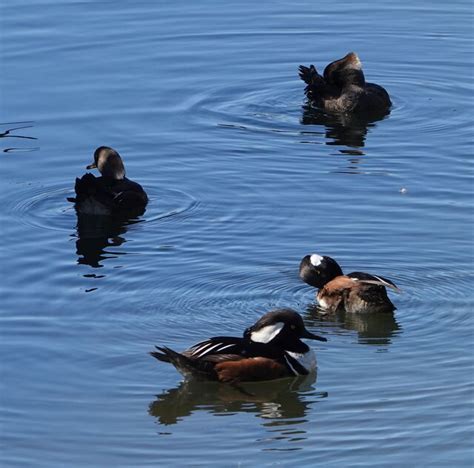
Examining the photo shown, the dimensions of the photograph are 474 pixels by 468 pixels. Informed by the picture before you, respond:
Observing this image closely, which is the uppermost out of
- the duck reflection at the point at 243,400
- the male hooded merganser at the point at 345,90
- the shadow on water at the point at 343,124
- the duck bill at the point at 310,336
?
the male hooded merganser at the point at 345,90

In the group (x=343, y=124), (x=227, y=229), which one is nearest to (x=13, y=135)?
(x=343, y=124)

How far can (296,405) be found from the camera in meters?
12.2

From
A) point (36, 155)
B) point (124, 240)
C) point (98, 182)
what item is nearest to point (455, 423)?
point (124, 240)

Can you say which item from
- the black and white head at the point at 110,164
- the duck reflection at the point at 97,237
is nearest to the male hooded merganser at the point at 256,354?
the duck reflection at the point at 97,237

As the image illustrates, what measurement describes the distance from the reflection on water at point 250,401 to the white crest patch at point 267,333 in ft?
1.23

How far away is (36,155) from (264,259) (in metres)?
4.86

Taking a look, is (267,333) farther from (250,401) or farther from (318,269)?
(318,269)

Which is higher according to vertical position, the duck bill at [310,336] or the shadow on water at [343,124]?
the shadow on water at [343,124]

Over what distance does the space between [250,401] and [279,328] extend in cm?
86

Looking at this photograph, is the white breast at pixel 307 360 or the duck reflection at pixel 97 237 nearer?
the white breast at pixel 307 360

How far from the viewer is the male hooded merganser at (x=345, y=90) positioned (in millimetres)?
21141

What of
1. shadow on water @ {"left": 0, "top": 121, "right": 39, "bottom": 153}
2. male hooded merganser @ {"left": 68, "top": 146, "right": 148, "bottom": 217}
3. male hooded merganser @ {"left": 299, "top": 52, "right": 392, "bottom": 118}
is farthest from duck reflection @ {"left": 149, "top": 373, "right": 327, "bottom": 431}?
male hooded merganser @ {"left": 299, "top": 52, "right": 392, "bottom": 118}

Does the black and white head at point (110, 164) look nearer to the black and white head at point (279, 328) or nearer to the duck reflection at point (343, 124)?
the duck reflection at point (343, 124)

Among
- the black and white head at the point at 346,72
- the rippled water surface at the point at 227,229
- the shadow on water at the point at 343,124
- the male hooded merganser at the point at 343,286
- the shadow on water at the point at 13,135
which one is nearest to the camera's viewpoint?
the rippled water surface at the point at 227,229
